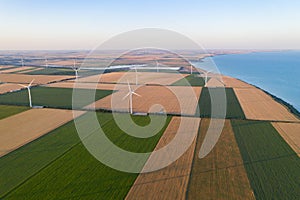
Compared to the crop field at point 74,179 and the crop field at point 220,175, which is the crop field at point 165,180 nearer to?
the crop field at point 220,175

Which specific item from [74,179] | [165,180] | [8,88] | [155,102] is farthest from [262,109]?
A: [8,88]

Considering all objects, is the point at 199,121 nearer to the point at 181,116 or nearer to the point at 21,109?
the point at 181,116

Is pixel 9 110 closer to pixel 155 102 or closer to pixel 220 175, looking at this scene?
pixel 155 102

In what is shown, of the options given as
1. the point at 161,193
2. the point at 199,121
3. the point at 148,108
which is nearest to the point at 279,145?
the point at 199,121

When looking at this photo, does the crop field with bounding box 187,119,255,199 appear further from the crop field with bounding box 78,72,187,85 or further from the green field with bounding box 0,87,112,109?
the crop field with bounding box 78,72,187,85

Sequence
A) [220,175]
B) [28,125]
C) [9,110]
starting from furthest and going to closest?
[9,110], [28,125], [220,175]

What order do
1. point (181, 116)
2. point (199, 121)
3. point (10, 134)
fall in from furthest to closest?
point (181, 116) → point (199, 121) → point (10, 134)

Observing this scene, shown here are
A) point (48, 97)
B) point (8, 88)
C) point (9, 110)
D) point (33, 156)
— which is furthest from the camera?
point (8, 88)
